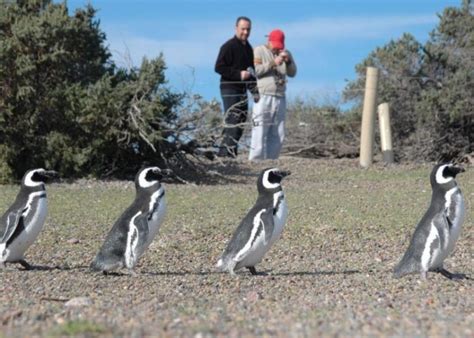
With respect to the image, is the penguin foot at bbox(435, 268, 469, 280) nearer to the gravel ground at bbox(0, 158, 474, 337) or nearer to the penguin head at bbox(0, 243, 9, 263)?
the gravel ground at bbox(0, 158, 474, 337)

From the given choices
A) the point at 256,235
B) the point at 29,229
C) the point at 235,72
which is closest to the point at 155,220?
the point at 256,235

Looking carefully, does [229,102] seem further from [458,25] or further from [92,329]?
[92,329]

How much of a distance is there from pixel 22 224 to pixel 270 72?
7944mm

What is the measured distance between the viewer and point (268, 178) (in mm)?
7738

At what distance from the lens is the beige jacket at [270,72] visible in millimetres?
15078

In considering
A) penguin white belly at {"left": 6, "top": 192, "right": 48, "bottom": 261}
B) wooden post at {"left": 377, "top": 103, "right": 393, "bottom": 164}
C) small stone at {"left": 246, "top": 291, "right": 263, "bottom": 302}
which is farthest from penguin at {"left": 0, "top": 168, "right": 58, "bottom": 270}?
wooden post at {"left": 377, "top": 103, "right": 393, "bottom": 164}

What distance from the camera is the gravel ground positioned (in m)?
4.63

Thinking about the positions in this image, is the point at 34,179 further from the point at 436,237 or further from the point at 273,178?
the point at 436,237

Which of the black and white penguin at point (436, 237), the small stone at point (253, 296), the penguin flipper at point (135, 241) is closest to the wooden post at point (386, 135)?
the black and white penguin at point (436, 237)

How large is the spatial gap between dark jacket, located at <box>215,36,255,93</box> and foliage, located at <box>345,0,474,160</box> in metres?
3.46

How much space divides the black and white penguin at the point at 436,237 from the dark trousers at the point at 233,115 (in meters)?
7.16

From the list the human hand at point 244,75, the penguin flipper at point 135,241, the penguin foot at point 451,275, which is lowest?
the penguin foot at point 451,275

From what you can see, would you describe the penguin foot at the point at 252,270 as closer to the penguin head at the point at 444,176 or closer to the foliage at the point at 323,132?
the penguin head at the point at 444,176

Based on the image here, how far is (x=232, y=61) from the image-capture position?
14.8 meters
